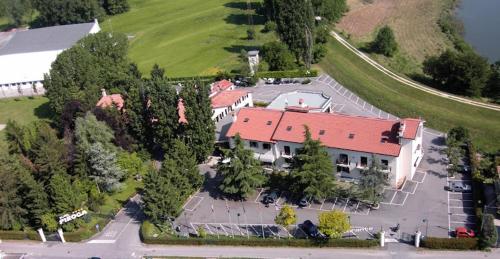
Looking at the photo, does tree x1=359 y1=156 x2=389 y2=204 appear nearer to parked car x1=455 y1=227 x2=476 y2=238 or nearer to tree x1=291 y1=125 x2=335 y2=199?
tree x1=291 y1=125 x2=335 y2=199

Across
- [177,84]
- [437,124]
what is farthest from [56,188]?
[437,124]

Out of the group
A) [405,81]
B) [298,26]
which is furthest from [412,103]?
[298,26]

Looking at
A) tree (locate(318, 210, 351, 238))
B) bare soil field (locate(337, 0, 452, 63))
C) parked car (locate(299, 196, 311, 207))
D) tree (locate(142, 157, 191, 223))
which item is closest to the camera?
tree (locate(318, 210, 351, 238))

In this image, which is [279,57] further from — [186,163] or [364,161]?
[186,163]

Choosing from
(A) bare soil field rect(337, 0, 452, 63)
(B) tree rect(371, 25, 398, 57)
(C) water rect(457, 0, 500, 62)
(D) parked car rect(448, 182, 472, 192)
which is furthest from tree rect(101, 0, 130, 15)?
(D) parked car rect(448, 182, 472, 192)

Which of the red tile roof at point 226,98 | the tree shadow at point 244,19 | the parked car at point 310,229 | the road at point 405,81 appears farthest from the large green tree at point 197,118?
the tree shadow at point 244,19

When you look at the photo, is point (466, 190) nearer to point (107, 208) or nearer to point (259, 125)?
point (259, 125)
